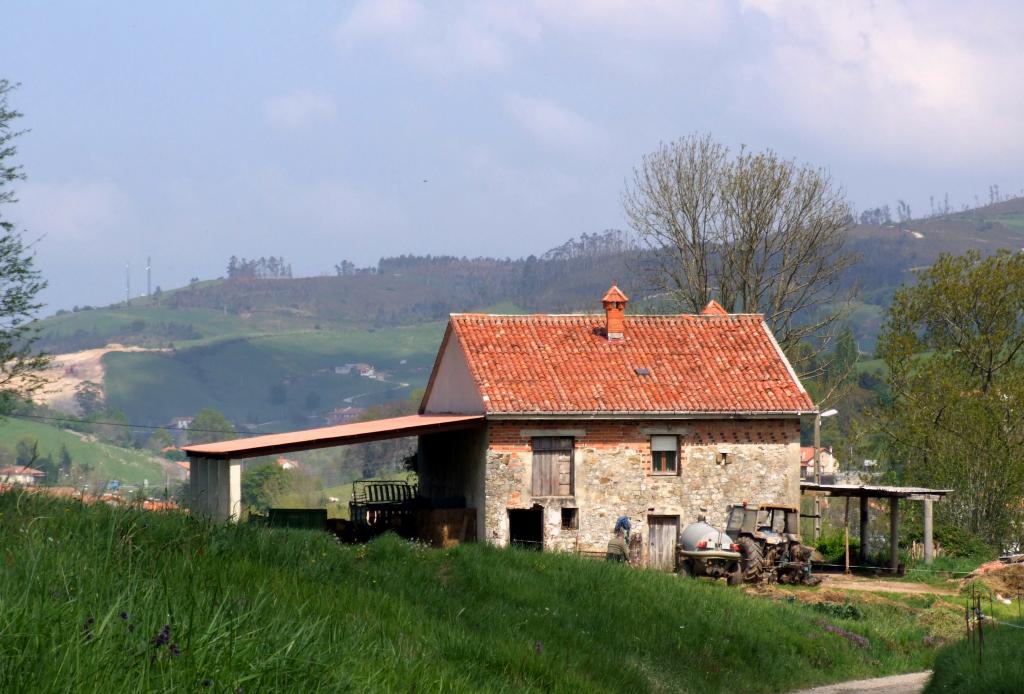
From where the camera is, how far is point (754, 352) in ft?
117

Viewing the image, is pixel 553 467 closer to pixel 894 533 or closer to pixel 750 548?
pixel 750 548

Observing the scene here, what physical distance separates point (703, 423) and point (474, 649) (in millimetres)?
21154

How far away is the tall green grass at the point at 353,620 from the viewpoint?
22.8ft

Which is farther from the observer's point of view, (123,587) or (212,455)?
(212,455)

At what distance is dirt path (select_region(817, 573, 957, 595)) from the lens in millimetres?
30984

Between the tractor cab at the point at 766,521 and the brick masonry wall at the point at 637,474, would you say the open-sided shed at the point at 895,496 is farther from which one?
the tractor cab at the point at 766,521

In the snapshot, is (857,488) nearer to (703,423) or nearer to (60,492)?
(703,423)

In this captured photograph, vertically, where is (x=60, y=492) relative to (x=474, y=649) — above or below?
above

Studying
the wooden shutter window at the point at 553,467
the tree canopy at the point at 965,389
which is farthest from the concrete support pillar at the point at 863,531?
the wooden shutter window at the point at 553,467

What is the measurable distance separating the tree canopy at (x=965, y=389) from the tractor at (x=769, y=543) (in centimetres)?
993

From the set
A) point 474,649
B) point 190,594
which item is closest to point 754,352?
point 474,649

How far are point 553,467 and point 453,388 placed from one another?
5376mm

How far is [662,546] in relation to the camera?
101 ft

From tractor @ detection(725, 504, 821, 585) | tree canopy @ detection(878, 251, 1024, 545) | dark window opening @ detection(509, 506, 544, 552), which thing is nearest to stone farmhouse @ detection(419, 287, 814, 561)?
dark window opening @ detection(509, 506, 544, 552)
